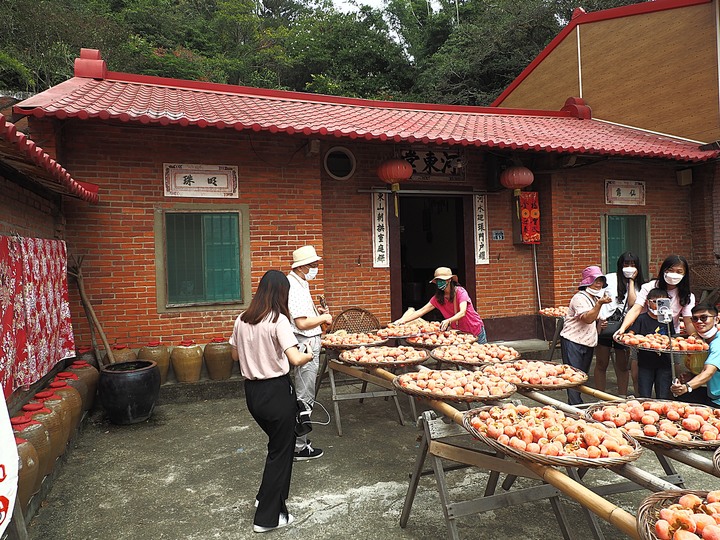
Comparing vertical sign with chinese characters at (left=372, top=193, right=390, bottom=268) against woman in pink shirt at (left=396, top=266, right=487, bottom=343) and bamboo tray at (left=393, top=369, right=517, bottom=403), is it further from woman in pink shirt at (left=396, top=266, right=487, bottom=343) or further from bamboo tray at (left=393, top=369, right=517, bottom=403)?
bamboo tray at (left=393, top=369, right=517, bottom=403)

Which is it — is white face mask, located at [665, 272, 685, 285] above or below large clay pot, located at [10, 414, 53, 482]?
above

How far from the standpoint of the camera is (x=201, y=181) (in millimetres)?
6230

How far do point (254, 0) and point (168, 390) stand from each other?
26.4m

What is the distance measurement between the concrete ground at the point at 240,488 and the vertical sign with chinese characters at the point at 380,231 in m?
2.77

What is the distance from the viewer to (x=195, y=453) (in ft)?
14.6

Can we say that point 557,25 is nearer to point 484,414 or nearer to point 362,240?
point 362,240

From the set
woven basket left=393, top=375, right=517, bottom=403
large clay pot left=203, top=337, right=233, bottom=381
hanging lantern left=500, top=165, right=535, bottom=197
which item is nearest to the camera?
woven basket left=393, top=375, right=517, bottom=403

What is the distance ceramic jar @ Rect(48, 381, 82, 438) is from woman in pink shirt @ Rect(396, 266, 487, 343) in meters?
3.58

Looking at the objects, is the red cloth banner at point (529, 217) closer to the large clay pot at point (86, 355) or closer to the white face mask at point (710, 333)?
the white face mask at point (710, 333)

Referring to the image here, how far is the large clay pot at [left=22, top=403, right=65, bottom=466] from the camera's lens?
3.52 metres

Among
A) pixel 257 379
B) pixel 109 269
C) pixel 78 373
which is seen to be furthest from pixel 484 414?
pixel 109 269

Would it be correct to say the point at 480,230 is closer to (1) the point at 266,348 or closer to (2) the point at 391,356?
(2) the point at 391,356

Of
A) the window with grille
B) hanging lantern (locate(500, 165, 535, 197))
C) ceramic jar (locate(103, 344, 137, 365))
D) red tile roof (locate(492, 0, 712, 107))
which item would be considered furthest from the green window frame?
red tile roof (locate(492, 0, 712, 107))

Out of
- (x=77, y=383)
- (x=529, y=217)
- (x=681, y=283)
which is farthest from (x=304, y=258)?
(x=529, y=217)
